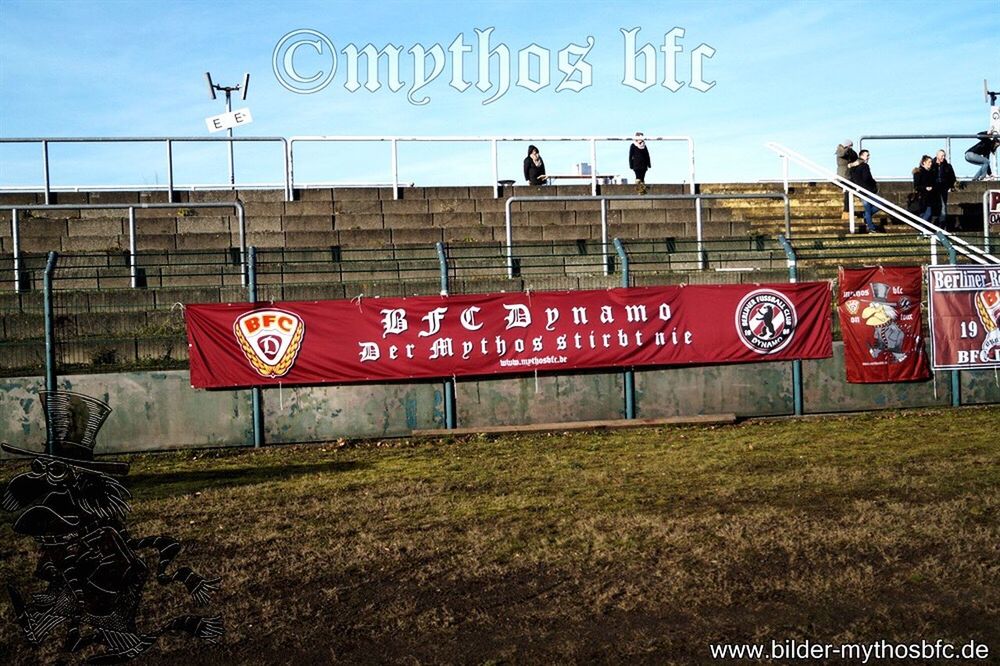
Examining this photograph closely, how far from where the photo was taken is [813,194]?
24.0m

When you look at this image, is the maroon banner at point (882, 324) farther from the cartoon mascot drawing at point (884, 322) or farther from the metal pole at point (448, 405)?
the metal pole at point (448, 405)

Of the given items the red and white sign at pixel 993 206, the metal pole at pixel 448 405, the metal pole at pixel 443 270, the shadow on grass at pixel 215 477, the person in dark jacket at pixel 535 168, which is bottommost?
the shadow on grass at pixel 215 477

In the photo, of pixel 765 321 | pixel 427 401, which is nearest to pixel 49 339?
pixel 427 401

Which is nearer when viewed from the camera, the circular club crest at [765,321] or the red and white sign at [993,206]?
the circular club crest at [765,321]

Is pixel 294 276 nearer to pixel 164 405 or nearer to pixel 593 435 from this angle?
pixel 164 405

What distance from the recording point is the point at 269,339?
13969 mm

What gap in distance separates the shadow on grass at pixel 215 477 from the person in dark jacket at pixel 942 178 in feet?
49.7

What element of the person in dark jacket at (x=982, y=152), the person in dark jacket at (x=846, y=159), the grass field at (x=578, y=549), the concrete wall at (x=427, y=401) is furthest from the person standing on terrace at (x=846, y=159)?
the grass field at (x=578, y=549)

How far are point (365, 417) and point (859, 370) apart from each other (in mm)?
7256

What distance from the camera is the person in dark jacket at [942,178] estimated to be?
71.4ft

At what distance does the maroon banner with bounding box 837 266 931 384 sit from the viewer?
49.9 feet

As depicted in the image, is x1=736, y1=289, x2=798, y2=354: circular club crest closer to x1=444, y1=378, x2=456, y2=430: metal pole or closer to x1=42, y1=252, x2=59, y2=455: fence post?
x1=444, y1=378, x2=456, y2=430: metal pole

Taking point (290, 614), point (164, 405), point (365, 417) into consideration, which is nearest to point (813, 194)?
point (365, 417)

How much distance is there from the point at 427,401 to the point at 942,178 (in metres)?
13.6
